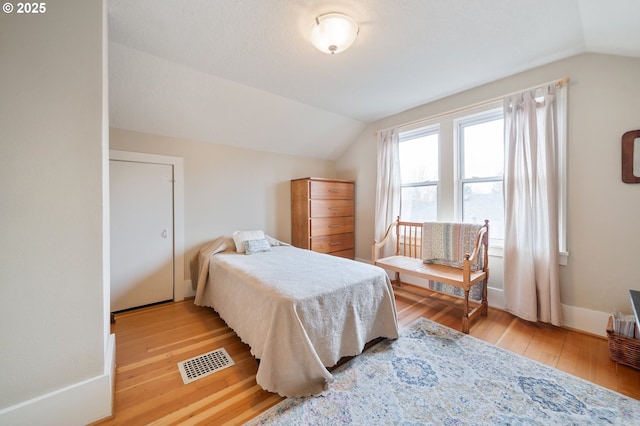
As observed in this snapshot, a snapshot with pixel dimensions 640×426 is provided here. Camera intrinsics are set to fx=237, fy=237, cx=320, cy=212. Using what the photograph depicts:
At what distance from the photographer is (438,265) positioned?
2898 millimetres

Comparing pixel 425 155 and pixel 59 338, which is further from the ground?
pixel 425 155

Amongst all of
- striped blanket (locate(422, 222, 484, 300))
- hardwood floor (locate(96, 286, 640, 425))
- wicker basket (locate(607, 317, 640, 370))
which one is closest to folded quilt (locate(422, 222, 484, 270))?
striped blanket (locate(422, 222, 484, 300))

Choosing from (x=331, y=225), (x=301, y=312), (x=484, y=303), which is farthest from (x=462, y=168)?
(x=301, y=312)

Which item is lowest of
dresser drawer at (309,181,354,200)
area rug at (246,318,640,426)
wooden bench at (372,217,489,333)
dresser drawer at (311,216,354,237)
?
area rug at (246,318,640,426)

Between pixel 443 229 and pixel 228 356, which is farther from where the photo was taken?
pixel 443 229

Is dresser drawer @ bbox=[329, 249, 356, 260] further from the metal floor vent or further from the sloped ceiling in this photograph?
the metal floor vent

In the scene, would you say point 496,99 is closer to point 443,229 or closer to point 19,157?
point 443,229

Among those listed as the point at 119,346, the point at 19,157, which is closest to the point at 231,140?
the point at 19,157

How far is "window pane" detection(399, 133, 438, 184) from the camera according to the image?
3336 mm

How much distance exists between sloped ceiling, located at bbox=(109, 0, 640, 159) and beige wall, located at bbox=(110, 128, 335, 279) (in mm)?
164

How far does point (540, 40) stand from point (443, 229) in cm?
193

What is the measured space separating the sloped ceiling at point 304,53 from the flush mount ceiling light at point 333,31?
6 centimetres

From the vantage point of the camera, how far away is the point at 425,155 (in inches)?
135

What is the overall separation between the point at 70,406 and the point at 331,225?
3.17m
